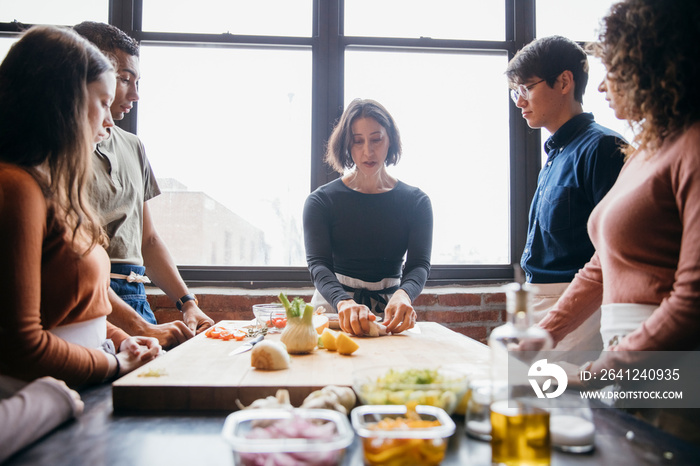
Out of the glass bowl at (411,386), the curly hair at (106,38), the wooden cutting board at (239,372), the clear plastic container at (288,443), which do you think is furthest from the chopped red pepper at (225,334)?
the curly hair at (106,38)

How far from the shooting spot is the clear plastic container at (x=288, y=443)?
54 cm

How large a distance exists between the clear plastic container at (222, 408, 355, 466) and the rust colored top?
54 cm

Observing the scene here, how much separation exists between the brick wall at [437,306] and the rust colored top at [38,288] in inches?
53.3

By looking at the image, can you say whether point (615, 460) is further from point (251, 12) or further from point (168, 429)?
point (251, 12)

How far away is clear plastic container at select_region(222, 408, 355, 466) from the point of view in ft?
1.78

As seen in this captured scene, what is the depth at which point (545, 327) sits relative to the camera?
1.31 m

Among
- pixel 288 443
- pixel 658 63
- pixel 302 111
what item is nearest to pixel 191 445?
pixel 288 443

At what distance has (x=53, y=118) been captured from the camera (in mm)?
1029

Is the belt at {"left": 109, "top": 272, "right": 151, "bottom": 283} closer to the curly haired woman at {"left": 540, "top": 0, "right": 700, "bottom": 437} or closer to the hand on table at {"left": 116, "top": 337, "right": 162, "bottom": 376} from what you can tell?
the hand on table at {"left": 116, "top": 337, "right": 162, "bottom": 376}

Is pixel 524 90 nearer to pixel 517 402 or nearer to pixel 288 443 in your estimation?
pixel 517 402

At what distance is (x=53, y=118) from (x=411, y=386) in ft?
3.00

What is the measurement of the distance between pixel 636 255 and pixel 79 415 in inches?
43.3


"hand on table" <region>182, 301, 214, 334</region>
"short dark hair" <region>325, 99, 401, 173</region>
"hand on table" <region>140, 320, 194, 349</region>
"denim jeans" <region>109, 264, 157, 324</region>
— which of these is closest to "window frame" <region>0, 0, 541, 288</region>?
"short dark hair" <region>325, 99, 401, 173</region>

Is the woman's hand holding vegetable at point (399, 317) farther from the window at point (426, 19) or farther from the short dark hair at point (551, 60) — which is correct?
the window at point (426, 19)
